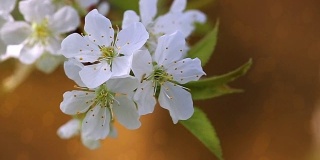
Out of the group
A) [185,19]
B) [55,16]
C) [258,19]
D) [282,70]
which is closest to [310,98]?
[282,70]

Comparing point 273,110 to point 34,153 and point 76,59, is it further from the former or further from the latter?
point 76,59

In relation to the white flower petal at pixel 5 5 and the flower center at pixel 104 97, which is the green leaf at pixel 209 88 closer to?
the flower center at pixel 104 97

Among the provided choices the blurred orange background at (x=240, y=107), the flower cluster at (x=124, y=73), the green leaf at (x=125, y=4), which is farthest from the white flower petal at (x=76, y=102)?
the blurred orange background at (x=240, y=107)

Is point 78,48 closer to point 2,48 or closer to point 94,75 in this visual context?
point 94,75

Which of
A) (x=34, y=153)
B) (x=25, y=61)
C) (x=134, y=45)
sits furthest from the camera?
(x=34, y=153)

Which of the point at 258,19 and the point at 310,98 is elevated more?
the point at 258,19

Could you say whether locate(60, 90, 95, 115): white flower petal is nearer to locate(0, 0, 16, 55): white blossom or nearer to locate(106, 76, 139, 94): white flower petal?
locate(106, 76, 139, 94): white flower petal

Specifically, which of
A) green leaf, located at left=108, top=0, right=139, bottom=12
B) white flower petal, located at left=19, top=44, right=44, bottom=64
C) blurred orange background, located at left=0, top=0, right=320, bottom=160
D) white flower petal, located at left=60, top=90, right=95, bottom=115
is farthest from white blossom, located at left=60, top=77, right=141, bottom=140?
blurred orange background, located at left=0, top=0, right=320, bottom=160

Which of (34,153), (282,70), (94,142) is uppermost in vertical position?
(94,142)
